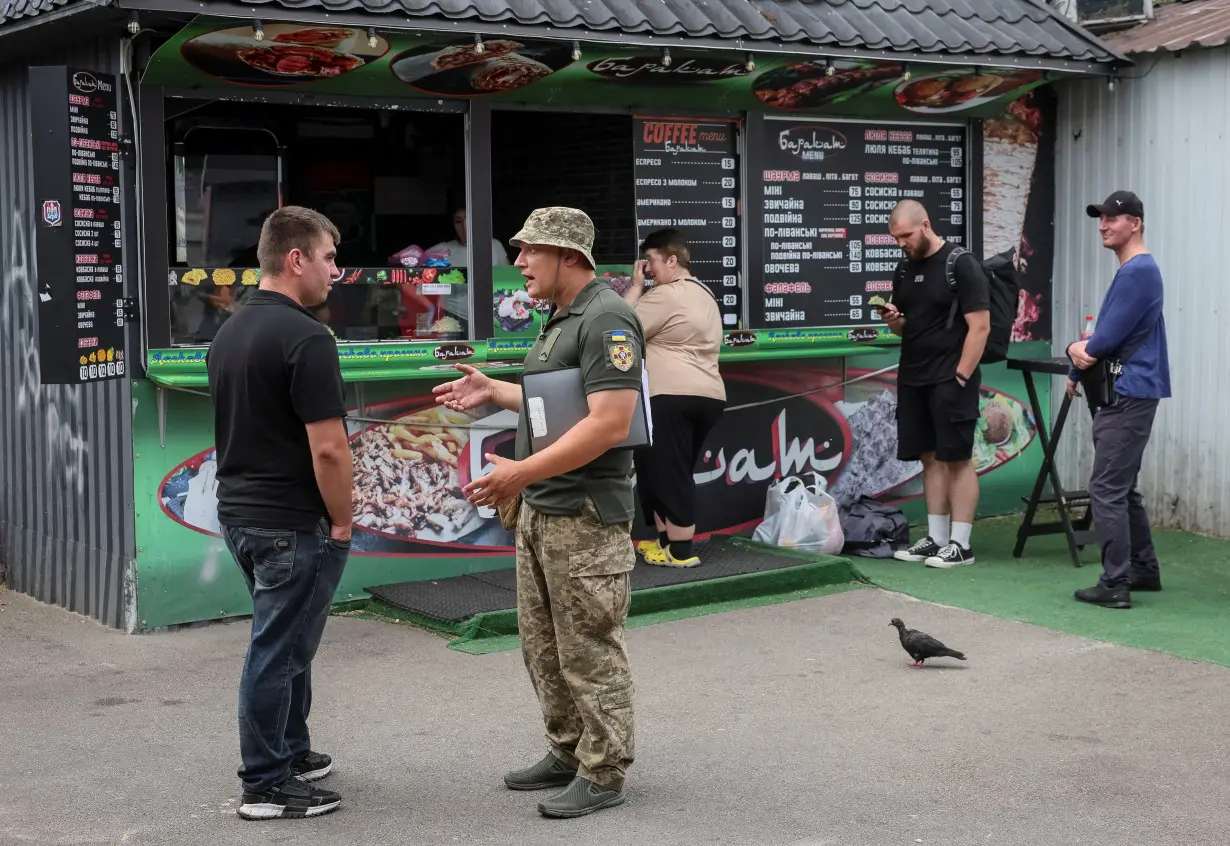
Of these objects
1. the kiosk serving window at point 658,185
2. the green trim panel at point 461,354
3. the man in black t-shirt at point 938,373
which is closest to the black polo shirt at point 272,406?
the green trim panel at point 461,354

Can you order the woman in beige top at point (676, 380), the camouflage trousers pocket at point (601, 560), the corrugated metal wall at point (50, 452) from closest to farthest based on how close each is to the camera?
the camouflage trousers pocket at point (601, 560) < the corrugated metal wall at point (50, 452) < the woman in beige top at point (676, 380)

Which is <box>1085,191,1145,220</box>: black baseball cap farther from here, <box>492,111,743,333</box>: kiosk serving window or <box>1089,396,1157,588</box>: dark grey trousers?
<box>492,111,743,333</box>: kiosk serving window

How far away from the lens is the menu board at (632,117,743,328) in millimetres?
9000

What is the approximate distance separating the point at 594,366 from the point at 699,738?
1.78m

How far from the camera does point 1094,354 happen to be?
784cm

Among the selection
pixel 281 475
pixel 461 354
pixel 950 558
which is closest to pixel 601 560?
pixel 281 475

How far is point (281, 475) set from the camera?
15.9ft

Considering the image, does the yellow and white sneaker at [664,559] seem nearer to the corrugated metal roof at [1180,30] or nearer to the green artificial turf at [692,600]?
the green artificial turf at [692,600]

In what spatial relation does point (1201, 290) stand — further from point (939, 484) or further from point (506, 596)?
point (506, 596)

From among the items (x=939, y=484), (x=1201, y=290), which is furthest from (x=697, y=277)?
(x=1201, y=290)

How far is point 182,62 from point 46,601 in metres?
3.06

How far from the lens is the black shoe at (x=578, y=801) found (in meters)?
4.96

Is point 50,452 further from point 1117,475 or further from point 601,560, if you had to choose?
point 1117,475

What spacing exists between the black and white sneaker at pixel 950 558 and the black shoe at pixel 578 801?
4256 mm
